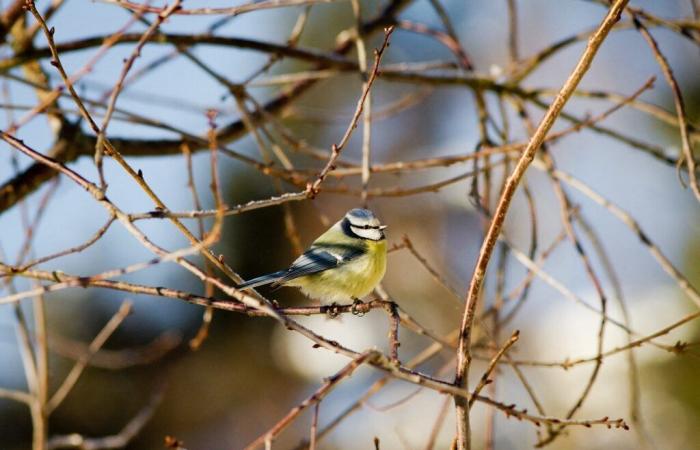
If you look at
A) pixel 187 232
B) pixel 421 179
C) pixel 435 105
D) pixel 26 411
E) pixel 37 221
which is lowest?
pixel 187 232

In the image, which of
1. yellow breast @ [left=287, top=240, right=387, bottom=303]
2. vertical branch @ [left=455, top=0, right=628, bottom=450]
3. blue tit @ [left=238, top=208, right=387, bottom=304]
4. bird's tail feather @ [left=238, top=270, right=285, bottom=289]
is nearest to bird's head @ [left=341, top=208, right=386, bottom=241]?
blue tit @ [left=238, top=208, right=387, bottom=304]

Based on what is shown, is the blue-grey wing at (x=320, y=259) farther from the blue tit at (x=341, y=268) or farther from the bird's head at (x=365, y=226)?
the bird's head at (x=365, y=226)

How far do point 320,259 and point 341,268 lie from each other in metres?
0.08

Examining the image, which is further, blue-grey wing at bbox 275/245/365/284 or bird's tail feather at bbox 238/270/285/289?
blue-grey wing at bbox 275/245/365/284

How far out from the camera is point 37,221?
245cm

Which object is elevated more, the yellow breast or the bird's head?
the bird's head

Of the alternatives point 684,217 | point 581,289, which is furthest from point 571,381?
point 684,217

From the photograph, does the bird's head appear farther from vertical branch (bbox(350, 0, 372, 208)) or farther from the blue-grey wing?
vertical branch (bbox(350, 0, 372, 208))

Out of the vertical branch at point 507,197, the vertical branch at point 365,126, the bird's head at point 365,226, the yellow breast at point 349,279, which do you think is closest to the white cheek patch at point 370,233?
the bird's head at point 365,226

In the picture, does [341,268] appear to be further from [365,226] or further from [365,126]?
[365,126]

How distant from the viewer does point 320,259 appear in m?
2.47

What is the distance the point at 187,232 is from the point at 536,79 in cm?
1231

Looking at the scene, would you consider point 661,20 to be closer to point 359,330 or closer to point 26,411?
point 26,411

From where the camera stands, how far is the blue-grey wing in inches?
92.4
